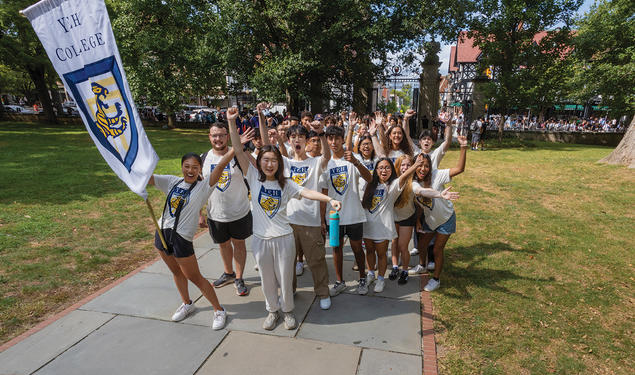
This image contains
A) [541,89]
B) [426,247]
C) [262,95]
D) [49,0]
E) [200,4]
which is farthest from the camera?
[200,4]

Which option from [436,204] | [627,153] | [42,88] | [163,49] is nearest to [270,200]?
[436,204]

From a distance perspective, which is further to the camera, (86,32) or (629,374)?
(629,374)

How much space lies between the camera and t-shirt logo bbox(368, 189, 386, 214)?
4.35 metres

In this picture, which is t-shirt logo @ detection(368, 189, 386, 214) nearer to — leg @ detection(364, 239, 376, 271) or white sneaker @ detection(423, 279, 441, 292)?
leg @ detection(364, 239, 376, 271)

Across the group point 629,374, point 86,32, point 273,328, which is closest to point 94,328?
point 273,328

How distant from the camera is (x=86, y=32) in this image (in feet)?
9.87

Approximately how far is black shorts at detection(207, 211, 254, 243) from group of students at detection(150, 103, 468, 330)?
13mm

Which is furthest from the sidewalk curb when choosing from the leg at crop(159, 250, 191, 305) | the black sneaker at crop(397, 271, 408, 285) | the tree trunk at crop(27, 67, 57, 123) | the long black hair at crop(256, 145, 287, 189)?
the tree trunk at crop(27, 67, 57, 123)

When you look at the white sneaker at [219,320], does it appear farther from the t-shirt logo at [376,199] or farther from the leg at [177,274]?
the t-shirt logo at [376,199]

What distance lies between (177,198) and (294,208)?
1.27 meters

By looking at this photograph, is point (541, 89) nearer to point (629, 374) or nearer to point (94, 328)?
point (629, 374)

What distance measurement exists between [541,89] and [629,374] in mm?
18853

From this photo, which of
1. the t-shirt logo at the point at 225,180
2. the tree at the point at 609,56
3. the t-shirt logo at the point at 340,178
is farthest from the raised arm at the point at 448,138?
the tree at the point at 609,56

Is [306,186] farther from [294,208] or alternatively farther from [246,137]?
[246,137]
